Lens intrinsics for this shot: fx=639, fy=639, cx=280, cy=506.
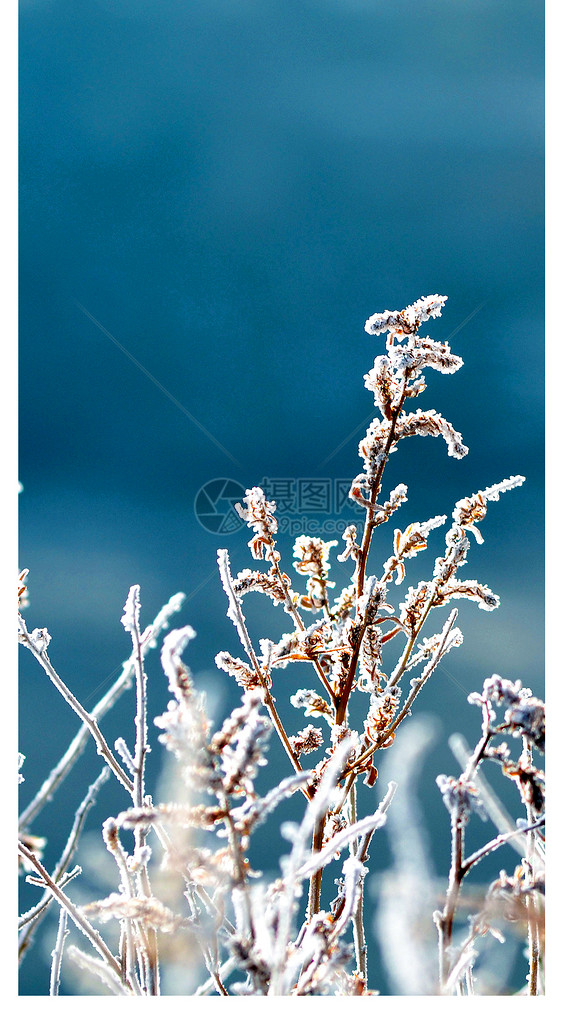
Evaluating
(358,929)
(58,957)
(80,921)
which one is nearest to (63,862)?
(80,921)

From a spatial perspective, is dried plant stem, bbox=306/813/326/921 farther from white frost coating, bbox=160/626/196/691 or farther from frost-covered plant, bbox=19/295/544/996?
white frost coating, bbox=160/626/196/691

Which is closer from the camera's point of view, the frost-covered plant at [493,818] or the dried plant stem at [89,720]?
the frost-covered plant at [493,818]

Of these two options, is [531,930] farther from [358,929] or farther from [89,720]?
[89,720]

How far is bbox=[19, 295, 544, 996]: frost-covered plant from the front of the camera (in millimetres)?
388

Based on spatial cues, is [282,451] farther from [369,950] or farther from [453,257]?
[369,950]

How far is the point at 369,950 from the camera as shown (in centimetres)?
60

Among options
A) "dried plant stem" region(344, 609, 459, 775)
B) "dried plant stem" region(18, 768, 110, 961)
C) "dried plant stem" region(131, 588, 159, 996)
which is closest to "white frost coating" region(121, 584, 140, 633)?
"dried plant stem" region(131, 588, 159, 996)

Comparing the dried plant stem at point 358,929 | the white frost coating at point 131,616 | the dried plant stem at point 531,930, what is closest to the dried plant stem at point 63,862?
the white frost coating at point 131,616

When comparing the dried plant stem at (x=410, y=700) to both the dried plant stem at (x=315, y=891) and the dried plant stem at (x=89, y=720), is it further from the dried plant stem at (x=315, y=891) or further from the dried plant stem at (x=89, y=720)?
the dried plant stem at (x=89, y=720)

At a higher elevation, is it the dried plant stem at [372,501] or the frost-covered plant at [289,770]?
the dried plant stem at [372,501]

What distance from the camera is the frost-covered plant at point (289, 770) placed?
0.39 meters

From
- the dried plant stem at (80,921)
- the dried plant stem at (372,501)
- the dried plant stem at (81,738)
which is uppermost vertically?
the dried plant stem at (372,501)

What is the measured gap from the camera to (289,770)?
638 millimetres
